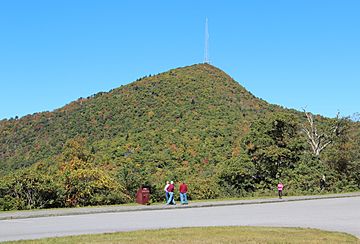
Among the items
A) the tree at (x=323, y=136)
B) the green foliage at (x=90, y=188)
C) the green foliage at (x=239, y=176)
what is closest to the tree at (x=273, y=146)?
the green foliage at (x=239, y=176)

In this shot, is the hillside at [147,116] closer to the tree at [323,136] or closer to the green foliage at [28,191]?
the tree at [323,136]

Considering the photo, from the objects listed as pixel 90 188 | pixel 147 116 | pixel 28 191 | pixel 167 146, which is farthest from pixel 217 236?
pixel 147 116

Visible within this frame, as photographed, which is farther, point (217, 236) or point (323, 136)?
point (323, 136)

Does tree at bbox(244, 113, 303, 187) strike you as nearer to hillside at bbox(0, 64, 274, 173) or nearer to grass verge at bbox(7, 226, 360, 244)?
hillside at bbox(0, 64, 274, 173)

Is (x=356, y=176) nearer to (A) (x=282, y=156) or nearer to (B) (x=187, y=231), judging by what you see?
(A) (x=282, y=156)

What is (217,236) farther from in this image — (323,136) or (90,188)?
(323,136)

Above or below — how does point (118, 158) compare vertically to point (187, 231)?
above

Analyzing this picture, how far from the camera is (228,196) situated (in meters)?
36.7

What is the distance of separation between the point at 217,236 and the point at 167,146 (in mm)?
42045

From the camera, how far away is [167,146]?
2154 inches

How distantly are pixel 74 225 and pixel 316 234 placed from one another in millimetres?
7813

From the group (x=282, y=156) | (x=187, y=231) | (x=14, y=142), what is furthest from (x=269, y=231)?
(x=14, y=142)

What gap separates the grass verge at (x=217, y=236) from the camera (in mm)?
11953

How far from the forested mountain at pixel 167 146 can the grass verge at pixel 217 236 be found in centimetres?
1317
